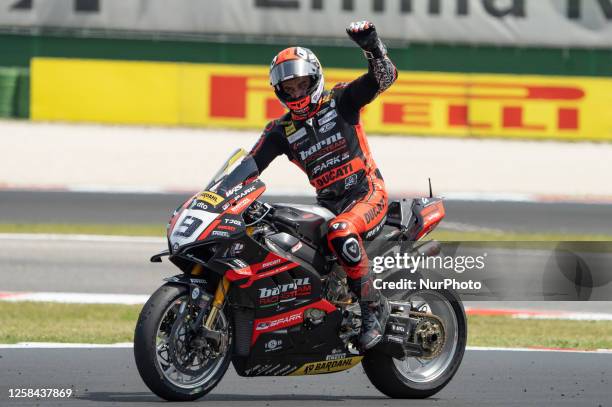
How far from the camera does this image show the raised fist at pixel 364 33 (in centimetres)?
753

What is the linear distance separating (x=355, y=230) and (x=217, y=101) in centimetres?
1855

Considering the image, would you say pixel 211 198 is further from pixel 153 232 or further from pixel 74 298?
pixel 153 232

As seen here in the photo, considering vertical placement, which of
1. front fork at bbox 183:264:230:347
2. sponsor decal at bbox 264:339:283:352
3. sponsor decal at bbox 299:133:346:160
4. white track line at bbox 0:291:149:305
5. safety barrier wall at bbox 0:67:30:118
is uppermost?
sponsor decal at bbox 299:133:346:160

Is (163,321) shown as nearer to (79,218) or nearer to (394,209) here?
(394,209)

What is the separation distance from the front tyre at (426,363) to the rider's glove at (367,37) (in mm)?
1514

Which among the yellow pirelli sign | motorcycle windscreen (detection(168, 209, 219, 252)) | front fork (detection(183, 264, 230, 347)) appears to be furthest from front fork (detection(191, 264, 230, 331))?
the yellow pirelli sign

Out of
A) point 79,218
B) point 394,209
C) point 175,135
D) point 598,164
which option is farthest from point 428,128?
point 394,209

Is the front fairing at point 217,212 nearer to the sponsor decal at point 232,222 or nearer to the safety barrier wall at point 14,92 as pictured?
the sponsor decal at point 232,222

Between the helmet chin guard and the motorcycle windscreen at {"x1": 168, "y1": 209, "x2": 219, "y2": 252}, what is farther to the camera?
the helmet chin guard

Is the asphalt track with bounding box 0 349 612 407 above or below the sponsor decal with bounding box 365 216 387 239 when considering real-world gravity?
below

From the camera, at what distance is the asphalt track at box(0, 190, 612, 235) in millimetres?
18406

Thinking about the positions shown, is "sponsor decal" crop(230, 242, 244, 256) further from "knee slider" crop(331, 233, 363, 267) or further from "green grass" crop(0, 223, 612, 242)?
"green grass" crop(0, 223, 612, 242)

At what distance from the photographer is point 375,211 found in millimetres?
7746

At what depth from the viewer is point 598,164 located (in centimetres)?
2431
